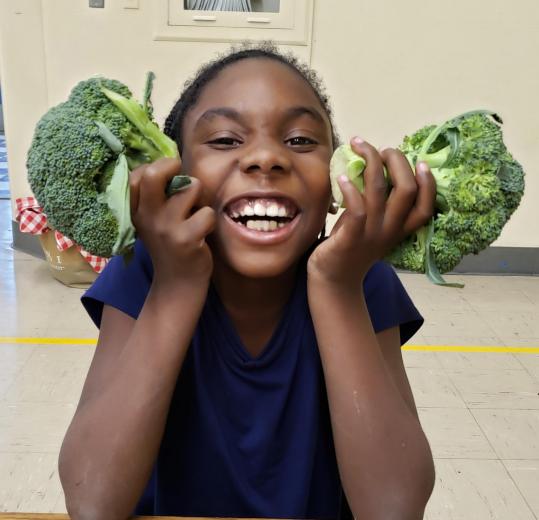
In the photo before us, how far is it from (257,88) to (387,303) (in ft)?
1.33

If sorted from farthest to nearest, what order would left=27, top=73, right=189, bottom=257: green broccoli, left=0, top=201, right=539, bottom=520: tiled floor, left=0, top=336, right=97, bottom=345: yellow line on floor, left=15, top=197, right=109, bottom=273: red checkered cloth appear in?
left=15, top=197, right=109, bottom=273: red checkered cloth
left=0, top=336, right=97, bottom=345: yellow line on floor
left=0, top=201, right=539, bottom=520: tiled floor
left=27, top=73, right=189, bottom=257: green broccoli

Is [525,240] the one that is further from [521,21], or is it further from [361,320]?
[361,320]

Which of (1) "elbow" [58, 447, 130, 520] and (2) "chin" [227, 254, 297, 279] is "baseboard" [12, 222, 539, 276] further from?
(1) "elbow" [58, 447, 130, 520]

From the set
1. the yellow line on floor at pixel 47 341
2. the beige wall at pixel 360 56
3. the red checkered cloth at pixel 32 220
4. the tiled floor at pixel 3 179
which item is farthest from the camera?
the tiled floor at pixel 3 179

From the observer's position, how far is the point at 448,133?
0.82m

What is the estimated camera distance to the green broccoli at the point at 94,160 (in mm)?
748

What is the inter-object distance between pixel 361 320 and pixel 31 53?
3092mm

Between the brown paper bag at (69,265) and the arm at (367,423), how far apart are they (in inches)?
99.4

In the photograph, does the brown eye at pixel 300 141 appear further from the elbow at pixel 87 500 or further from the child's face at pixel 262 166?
the elbow at pixel 87 500

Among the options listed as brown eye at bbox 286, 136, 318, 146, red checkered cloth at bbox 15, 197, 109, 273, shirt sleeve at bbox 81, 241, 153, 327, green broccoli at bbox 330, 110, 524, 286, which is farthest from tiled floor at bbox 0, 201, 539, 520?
brown eye at bbox 286, 136, 318, 146

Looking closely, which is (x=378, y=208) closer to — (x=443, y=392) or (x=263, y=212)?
(x=263, y=212)

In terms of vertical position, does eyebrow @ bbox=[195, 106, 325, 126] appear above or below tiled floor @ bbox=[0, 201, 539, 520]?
above

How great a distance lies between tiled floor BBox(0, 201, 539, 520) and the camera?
1711 mm

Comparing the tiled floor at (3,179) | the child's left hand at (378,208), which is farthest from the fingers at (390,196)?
the tiled floor at (3,179)
